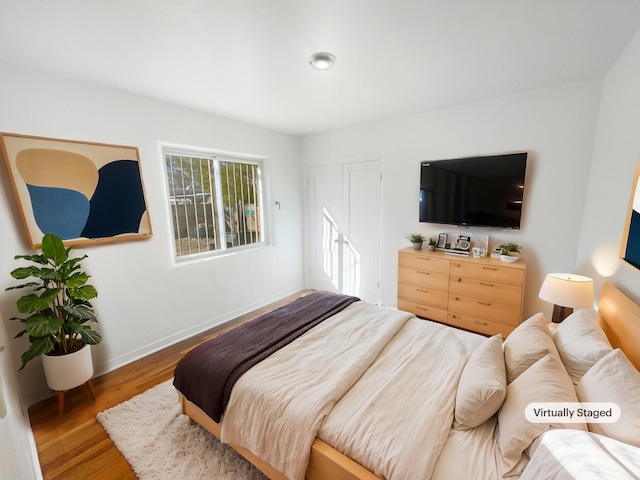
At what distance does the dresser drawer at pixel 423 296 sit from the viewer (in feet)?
9.34

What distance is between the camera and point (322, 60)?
5.93 ft

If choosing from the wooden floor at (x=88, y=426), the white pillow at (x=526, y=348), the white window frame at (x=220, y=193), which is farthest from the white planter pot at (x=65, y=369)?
the white pillow at (x=526, y=348)

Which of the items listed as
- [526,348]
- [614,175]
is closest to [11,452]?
[526,348]

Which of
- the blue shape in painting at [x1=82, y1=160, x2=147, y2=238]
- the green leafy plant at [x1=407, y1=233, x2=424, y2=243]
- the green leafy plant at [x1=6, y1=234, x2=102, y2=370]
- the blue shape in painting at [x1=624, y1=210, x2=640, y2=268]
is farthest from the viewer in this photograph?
the green leafy plant at [x1=407, y1=233, x2=424, y2=243]

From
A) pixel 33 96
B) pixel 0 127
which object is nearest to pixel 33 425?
pixel 0 127

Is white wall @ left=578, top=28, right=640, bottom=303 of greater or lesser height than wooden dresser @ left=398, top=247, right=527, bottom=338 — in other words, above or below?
above

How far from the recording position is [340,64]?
1902 millimetres

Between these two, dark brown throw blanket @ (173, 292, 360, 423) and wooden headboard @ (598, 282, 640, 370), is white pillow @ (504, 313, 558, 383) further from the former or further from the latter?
dark brown throw blanket @ (173, 292, 360, 423)

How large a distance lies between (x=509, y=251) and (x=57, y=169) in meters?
4.09

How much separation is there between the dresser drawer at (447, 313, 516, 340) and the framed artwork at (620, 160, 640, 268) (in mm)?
1311

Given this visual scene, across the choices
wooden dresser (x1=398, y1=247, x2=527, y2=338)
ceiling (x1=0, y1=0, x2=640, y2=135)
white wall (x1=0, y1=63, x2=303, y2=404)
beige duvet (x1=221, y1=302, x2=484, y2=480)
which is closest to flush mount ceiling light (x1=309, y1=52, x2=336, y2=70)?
ceiling (x1=0, y1=0, x2=640, y2=135)

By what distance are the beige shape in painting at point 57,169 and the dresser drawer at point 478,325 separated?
3.66 metres

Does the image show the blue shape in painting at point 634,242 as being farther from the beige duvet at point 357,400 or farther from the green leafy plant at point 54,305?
the green leafy plant at point 54,305

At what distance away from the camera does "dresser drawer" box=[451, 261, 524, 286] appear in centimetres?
241
